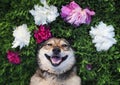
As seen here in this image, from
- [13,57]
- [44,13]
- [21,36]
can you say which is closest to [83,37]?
[44,13]

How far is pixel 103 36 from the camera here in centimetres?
478

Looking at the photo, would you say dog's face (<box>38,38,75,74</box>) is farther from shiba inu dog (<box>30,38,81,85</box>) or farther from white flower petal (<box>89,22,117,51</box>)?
white flower petal (<box>89,22,117,51</box>)

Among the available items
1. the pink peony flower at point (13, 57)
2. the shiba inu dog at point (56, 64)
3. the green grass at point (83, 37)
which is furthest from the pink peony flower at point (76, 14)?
the pink peony flower at point (13, 57)

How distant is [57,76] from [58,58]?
0.71 ft

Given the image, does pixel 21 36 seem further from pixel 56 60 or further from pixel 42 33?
pixel 56 60

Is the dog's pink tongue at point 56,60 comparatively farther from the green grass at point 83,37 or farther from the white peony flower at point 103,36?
the white peony flower at point 103,36

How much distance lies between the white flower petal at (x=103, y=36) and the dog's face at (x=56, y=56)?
25cm

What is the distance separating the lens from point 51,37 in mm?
4898

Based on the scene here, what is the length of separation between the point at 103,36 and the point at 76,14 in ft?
1.02

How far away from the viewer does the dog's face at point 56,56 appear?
4.78 m

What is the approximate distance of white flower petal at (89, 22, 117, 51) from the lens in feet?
15.7

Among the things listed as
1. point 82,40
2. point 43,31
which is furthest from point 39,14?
point 82,40

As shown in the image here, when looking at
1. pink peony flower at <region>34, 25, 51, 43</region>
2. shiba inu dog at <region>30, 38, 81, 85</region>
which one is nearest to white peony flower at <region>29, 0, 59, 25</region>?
pink peony flower at <region>34, 25, 51, 43</region>

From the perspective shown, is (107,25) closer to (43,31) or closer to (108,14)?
(108,14)
